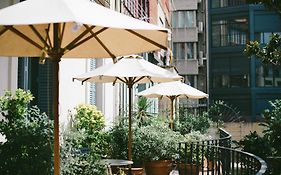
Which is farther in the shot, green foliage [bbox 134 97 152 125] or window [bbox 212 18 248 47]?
window [bbox 212 18 248 47]

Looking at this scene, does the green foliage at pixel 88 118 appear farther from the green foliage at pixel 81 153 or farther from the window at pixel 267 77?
the window at pixel 267 77

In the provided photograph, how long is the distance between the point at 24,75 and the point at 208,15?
45.2 meters

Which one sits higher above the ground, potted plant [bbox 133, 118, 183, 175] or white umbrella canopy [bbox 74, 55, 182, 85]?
white umbrella canopy [bbox 74, 55, 182, 85]

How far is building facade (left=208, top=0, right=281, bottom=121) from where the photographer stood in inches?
1914

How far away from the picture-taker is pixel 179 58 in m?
48.8

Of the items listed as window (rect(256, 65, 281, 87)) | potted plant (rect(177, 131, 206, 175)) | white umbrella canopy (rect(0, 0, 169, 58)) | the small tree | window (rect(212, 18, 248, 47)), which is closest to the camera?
white umbrella canopy (rect(0, 0, 169, 58))

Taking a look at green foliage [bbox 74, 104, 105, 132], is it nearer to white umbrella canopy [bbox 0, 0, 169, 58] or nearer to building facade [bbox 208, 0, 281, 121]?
white umbrella canopy [bbox 0, 0, 169, 58]

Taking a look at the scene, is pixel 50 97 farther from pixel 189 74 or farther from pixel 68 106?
pixel 189 74

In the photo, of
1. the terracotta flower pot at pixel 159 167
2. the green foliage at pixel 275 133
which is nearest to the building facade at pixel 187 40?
the green foliage at pixel 275 133

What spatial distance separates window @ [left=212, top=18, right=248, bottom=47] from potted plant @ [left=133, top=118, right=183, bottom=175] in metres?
40.9

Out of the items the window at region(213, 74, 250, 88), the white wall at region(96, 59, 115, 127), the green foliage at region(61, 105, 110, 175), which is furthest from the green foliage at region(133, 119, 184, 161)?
the window at region(213, 74, 250, 88)

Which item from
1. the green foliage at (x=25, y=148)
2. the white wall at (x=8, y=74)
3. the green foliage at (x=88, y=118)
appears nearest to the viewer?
the green foliage at (x=25, y=148)

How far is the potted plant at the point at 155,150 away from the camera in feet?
35.7

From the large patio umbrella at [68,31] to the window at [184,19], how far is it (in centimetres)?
4306
